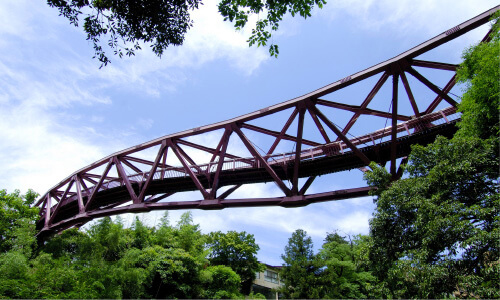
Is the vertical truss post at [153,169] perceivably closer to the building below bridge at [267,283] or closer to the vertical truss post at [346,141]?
the vertical truss post at [346,141]

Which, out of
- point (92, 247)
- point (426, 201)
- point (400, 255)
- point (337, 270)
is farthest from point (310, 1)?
point (337, 270)

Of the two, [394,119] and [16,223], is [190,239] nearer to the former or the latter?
[16,223]

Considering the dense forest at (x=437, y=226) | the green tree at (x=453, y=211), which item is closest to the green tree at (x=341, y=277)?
the dense forest at (x=437, y=226)

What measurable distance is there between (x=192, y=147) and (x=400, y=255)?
11.3 meters

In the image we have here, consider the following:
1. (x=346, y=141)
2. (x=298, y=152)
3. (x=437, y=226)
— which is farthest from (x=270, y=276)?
(x=437, y=226)

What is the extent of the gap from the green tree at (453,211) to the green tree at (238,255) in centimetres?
2222

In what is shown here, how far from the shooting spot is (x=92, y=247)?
19.7 m

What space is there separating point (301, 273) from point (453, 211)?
19737 mm

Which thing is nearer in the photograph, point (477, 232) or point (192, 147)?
point (477, 232)

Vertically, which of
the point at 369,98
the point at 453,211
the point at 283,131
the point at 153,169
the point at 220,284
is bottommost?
the point at 220,284

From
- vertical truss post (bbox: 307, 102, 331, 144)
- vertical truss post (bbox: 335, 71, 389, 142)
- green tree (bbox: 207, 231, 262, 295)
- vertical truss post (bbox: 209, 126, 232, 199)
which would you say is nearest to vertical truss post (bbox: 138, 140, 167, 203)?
vertical truss post (bbox: 209, 126, 232, 199)

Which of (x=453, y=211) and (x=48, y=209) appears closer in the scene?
(x=453, y=211)

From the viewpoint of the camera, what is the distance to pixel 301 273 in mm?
25391

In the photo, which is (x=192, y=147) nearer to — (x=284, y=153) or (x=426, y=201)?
(x=284, y=153)
